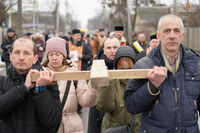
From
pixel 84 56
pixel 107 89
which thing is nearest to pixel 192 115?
pixel 107 89

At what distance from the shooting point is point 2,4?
11.1 meters

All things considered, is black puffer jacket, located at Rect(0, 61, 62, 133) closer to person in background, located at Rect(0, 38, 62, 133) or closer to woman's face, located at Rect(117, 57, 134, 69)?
person in background, located at Rect(0, 38, 62, 133)

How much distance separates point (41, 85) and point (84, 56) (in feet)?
18.1

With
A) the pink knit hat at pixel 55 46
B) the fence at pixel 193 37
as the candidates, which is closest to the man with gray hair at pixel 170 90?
the pink knit hat at pixel 55 46

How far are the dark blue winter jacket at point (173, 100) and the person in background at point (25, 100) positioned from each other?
0.70 metres

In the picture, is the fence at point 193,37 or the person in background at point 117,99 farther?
the fence at point 193,37

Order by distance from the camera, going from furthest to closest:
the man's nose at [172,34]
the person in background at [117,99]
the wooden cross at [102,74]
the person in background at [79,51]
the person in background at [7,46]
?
the person in background at [7,46] < the person in background at [79,51] < the person in background at [117,99] < the man's nose at [172,34] < the wooden cross at [102,74]

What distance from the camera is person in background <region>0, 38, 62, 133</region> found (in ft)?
7.32

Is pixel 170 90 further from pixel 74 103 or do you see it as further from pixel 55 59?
pixel 55 59

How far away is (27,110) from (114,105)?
39.5 inches

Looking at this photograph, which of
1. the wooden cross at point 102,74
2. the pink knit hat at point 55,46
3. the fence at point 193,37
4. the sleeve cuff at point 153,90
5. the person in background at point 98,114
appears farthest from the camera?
the fence at point 193,37

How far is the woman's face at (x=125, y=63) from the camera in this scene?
10.9 feet

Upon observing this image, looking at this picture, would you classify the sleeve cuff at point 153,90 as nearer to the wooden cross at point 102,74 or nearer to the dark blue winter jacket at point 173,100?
the dark blue winter jacket at point 173,100

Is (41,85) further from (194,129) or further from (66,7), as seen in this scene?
(66,7)
